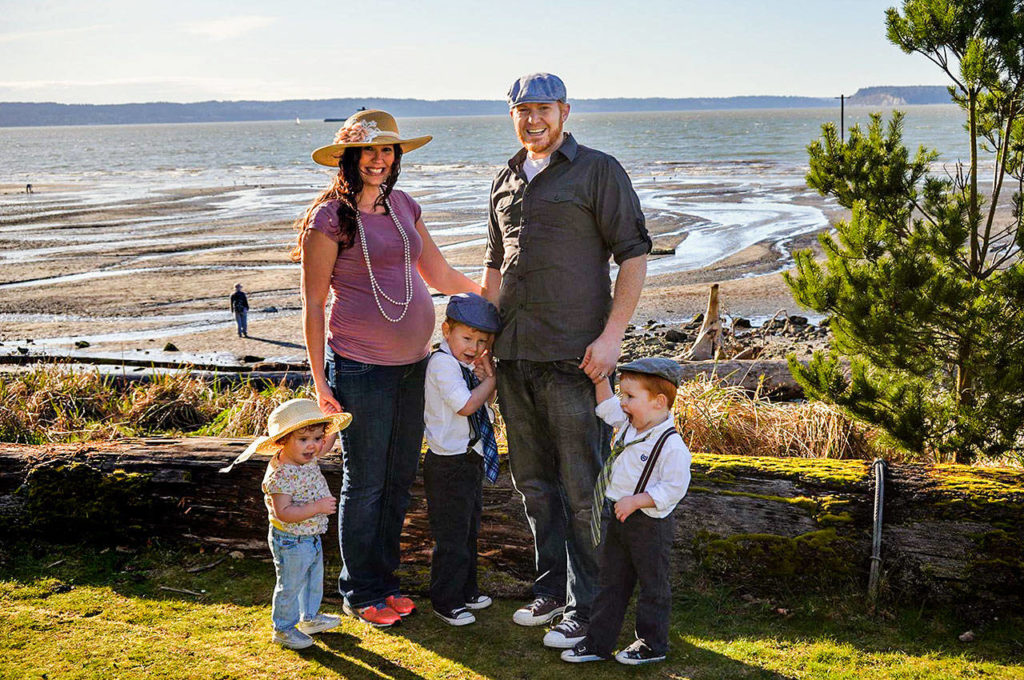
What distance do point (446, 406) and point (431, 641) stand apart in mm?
1062

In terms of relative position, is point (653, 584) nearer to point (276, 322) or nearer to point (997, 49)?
point (997, 49)

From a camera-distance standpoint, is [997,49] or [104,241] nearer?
[997,49]

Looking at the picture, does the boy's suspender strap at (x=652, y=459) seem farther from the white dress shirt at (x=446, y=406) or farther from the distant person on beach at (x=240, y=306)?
the distant person on beach at (x=240, y=306)

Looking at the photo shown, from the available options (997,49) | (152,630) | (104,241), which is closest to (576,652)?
(152,630)

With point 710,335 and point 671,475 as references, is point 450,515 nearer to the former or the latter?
point 671,475

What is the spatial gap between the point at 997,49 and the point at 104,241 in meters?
29.1

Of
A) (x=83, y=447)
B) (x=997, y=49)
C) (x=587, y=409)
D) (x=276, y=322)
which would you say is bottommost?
(x=276, y=322)

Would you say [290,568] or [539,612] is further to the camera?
[539,612]

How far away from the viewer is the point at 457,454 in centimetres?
437

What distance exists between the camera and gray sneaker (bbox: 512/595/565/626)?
171 inches

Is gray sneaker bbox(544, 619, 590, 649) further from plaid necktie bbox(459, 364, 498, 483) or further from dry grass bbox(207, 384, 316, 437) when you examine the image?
dry grass bbox(207, 384, 316, 437)

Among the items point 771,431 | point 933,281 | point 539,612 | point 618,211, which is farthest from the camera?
point 771,431

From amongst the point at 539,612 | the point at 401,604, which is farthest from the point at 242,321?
the point at 539,612

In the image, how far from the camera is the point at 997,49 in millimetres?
5434
